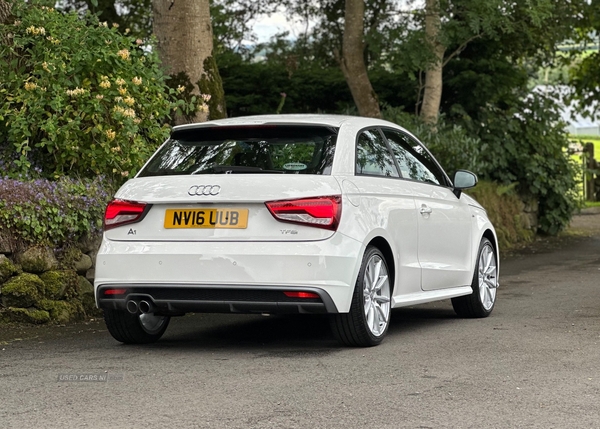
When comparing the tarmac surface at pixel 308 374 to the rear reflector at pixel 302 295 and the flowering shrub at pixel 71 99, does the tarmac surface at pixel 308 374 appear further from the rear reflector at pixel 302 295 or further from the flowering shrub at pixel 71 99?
the flowering shrub at pixel 71 99

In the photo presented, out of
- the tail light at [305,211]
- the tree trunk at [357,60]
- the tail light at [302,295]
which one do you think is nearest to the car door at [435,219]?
the tail light at [305,211]

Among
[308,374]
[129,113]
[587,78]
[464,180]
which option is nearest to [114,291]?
[308,374]

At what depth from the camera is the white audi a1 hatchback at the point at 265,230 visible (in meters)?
7.42

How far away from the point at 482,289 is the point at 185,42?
499cm

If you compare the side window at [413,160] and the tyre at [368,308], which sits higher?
the side window at [413,160]

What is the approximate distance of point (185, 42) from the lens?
1323 cm

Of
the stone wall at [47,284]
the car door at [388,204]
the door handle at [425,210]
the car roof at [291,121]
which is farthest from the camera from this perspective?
the stone wall at [47,284]

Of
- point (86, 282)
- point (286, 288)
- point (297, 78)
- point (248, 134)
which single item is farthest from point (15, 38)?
point (297, 78)

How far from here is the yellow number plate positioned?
752cm

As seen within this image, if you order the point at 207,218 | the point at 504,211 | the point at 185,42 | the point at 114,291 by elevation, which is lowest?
the point at 504,211

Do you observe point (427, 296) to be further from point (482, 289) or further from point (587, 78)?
point (587, 78)

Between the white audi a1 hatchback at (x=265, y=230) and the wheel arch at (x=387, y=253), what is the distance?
0.03 feet

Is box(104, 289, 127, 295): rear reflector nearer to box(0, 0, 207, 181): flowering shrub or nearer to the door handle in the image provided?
the door handle

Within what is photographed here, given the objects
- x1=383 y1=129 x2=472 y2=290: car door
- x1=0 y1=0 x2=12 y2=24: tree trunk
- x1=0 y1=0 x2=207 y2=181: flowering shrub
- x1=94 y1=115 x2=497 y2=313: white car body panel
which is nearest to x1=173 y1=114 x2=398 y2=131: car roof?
x1=94 y1=115 x2=497 y2=313: white car body panel
